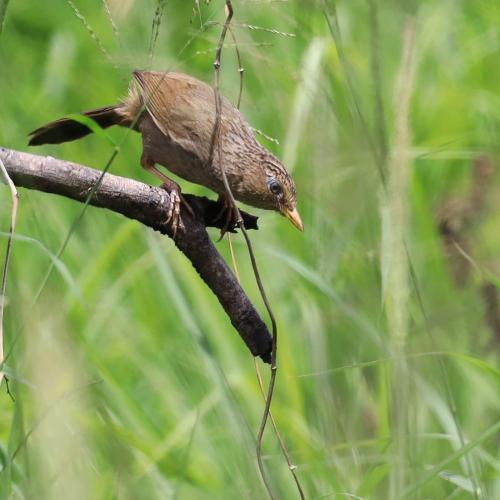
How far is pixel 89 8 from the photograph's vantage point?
561cm

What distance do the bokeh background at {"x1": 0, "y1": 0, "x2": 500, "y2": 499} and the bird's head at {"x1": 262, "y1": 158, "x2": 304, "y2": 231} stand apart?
0.08m

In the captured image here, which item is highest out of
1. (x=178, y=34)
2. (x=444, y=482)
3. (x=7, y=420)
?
(x=178, y=34)

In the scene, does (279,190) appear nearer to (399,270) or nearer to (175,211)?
(175,211)

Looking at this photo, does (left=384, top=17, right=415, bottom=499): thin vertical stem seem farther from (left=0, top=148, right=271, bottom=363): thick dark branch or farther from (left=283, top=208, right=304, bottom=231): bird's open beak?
(left=283, top=208, right=304, bottom=231): bird's open beak

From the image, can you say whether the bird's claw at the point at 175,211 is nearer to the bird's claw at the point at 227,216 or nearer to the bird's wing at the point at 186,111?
the bird's claw at the point at 227,216

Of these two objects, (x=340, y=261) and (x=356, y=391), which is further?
(x=340, y=261)

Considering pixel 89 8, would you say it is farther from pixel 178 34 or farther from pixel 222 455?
pixel 222 455

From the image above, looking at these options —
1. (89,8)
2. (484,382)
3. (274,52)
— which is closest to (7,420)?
(484,382)

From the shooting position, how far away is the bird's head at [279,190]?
9.24 feet

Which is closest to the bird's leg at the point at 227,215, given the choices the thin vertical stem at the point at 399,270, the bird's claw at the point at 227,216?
the bird's claw at the point at 227,216

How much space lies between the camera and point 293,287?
3.91 meters

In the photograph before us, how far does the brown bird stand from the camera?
2.79 metres

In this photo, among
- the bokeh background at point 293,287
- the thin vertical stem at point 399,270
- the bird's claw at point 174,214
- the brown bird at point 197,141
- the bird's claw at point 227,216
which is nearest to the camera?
the thin vertical stem at point 399,270

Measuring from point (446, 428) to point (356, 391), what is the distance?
0.46 metres
